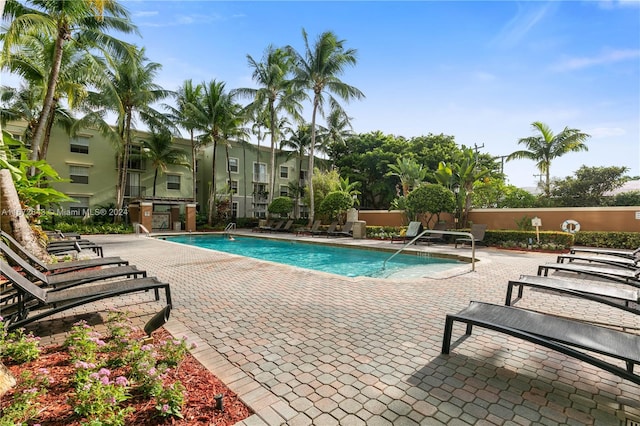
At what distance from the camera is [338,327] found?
3.79m

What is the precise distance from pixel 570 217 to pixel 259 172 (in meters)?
29.6

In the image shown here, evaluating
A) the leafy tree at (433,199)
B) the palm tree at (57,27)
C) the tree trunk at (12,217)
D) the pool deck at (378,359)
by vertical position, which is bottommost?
the pool deck at (378,359)

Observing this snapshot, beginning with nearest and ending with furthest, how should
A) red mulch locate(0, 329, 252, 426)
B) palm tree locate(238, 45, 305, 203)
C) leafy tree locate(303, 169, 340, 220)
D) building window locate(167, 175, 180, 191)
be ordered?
red mulch locate(0, 329, 252, 426) → palm tree locate(238, 45, 305, 203) → leafy tree locate(303, 169, 340, 220) → building window locate(167, 175, 180, 191)

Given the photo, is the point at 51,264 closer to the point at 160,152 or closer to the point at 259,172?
the point at 160,152

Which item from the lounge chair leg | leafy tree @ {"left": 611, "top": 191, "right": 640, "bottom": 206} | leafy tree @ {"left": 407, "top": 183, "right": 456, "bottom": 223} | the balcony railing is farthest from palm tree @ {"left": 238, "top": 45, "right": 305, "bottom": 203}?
leafy tree @ {"left": 611, "top": 191, "right": 640, "bottom": 206}

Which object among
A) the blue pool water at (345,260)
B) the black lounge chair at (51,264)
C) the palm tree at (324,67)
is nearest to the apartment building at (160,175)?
the palm tree at (324,67)

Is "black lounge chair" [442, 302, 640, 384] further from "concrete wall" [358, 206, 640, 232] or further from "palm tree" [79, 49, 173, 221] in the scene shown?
"palm tree" [79, 49, 173, 221]

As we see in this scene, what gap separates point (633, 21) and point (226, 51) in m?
10.6

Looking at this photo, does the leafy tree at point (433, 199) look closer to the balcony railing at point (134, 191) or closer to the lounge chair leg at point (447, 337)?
the lounge chair leg at point (447, 337)

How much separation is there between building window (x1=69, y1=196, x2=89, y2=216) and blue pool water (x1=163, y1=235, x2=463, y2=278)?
1908cm

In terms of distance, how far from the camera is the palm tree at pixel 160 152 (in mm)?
27016

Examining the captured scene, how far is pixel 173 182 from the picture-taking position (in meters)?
31.3

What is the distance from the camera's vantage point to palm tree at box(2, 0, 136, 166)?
9.80 metres

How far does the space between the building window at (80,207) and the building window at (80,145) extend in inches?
165
